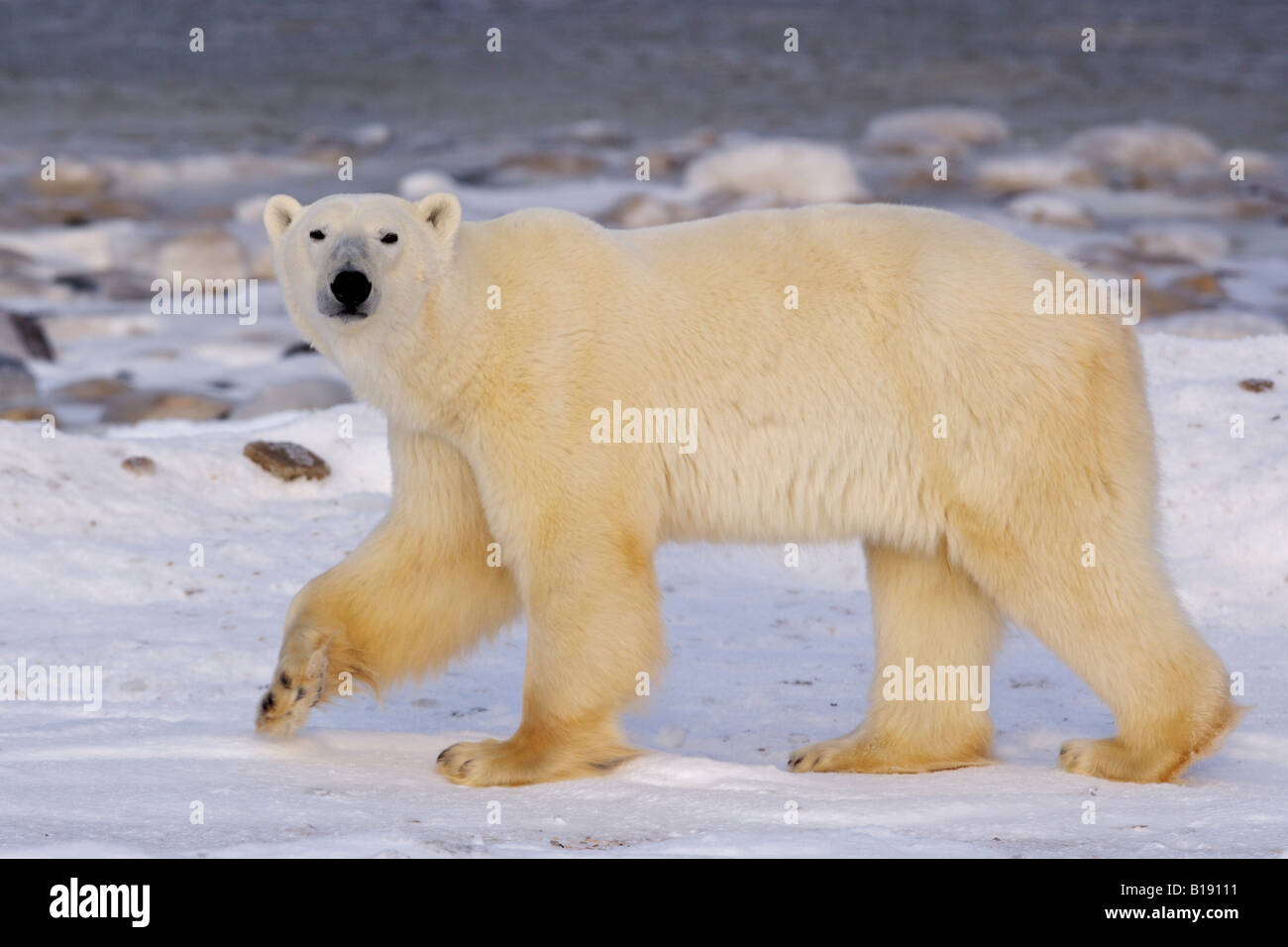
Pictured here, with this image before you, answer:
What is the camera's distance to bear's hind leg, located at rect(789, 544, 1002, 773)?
13.7 ft

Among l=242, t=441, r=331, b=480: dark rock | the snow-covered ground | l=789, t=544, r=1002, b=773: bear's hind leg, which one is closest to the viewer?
the snow-covered ground

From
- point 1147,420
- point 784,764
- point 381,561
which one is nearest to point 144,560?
point 381,561

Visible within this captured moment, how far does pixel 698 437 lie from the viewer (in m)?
3.95

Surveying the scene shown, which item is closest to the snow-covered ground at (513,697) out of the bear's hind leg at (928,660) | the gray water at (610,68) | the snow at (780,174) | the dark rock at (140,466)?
the dark rock at (140,466)

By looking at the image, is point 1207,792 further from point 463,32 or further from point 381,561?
point 463,32

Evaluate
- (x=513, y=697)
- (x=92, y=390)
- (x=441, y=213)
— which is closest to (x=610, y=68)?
(x=92, y=390)

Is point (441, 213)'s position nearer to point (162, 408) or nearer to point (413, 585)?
point (413, 585)

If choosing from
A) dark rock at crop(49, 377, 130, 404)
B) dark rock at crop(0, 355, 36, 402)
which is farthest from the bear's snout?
dark rock at crop(0, 355, 36, 402)

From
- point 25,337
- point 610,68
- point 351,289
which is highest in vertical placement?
point 610,68

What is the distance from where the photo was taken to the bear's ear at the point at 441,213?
383 cm

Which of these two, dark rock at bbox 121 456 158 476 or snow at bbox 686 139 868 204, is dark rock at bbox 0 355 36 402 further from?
snow at bbox 686 139 868 204

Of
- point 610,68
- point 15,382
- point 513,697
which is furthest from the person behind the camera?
point 610,68

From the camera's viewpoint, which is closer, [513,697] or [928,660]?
[928,660]

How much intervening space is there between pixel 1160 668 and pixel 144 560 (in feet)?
11.7
